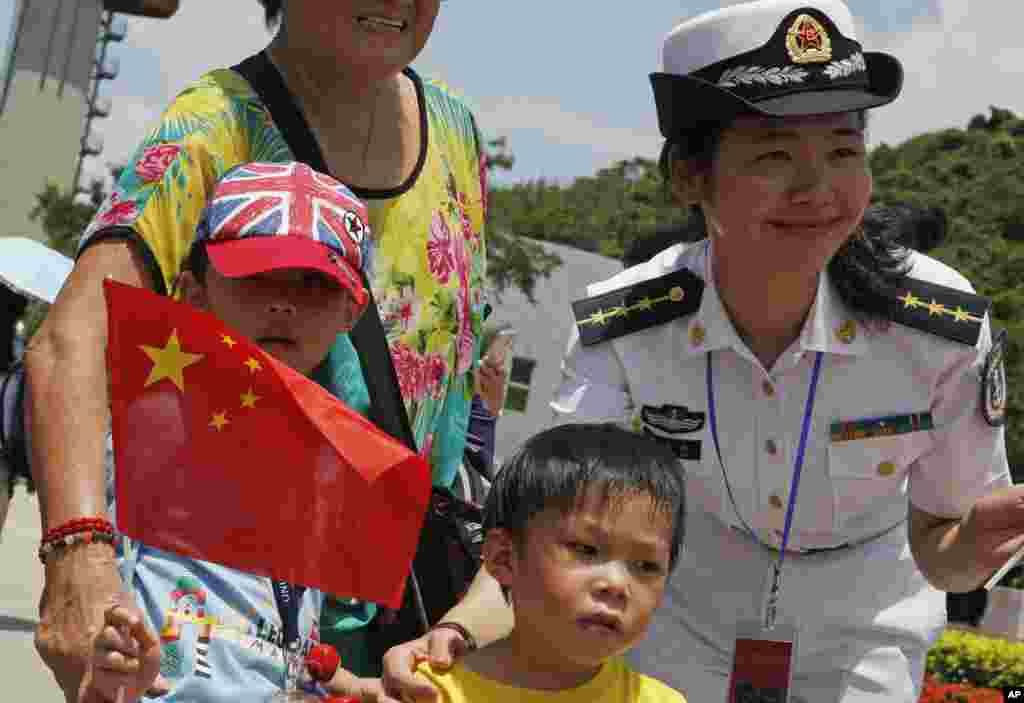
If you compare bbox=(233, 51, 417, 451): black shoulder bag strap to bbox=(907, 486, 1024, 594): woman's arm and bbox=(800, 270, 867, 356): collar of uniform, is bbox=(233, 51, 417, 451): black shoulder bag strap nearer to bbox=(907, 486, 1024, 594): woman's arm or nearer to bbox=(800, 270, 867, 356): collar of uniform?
bbox=(800, 270, 867, 356): collar of uniform

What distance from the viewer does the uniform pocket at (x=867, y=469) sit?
10.6 feet

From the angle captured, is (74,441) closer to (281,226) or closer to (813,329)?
(281,226)

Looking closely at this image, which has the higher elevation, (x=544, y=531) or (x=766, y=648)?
(x=544, y=531)

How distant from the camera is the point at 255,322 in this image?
8.51 ft

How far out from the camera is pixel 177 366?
2.36 meters

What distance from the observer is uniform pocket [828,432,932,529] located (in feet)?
10.6

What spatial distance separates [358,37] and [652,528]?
105cm

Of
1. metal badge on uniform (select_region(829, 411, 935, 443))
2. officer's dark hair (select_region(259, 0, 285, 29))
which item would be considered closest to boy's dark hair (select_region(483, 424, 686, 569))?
metal badge on uniform (select_region(829, 411, 935, 443))

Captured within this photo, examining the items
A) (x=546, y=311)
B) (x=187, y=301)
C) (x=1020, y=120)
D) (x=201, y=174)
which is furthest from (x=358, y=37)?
(x=1020, y=120)

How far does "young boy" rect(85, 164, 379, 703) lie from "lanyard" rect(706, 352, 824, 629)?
2.96ft

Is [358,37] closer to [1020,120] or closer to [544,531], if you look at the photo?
[544,531]

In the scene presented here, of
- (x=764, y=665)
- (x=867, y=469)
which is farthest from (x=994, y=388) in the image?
(x=764, y=665)

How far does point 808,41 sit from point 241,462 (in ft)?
4.97

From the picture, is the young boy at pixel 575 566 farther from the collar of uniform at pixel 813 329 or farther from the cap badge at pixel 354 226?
the collar of uniform at pixel 813 329
